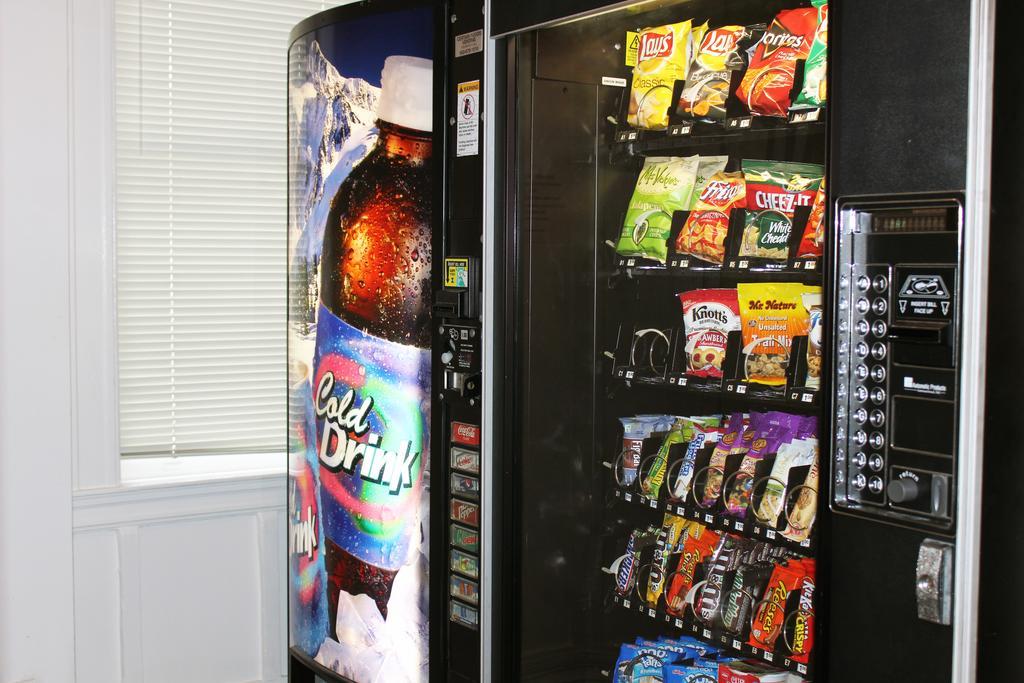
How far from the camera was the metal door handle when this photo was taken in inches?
57.6

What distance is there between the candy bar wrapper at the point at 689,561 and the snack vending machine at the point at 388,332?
44 cm

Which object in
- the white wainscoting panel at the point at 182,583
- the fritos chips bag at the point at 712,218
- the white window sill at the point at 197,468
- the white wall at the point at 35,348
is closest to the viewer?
the fritos chips bag at the point at 712,218

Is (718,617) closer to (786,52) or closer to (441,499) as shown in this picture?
(441,499)

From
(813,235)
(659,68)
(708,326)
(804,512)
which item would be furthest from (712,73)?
(804,512)

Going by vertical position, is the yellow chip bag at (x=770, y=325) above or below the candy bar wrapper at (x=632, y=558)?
above

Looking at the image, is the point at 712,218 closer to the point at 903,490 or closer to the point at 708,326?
the point at 708,326

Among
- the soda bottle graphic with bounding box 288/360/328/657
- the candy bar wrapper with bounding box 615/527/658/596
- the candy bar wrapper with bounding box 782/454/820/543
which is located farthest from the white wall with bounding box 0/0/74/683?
the candy bar wrapper with bounding box 782/454/820/543

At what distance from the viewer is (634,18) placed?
2.13m

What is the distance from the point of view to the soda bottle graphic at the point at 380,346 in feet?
7.96

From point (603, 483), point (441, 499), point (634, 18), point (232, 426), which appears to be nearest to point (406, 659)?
point (441, 499)

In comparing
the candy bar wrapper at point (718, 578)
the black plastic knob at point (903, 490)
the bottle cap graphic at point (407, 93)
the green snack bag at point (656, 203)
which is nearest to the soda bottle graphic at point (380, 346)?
the bottle cap graphic at point (407, 93)

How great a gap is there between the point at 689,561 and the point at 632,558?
0.15m

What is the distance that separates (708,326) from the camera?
2.14 m

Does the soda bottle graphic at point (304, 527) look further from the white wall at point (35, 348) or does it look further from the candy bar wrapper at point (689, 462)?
the candy bar wrapper at point (689, 462)
